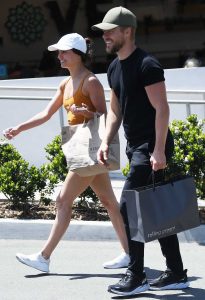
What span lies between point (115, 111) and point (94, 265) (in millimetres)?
1485

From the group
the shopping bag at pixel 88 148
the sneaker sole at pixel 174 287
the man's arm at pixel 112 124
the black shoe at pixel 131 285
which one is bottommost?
the sneaker sole at pixel 174 287

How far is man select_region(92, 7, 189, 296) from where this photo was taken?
18.0ft

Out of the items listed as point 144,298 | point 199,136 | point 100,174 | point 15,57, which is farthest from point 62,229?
point 15,57

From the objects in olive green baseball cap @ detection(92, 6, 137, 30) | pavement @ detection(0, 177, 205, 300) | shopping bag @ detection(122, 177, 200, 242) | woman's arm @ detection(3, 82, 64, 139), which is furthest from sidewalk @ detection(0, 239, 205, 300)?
olive green baseball cap @ detection(92, 6, 137, 30)

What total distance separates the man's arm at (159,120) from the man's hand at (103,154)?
423mm

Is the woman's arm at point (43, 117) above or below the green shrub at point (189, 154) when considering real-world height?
above

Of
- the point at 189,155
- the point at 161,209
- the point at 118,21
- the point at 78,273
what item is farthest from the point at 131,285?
the point at 189,155

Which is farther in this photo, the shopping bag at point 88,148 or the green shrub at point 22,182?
the green shrub at point 22,182

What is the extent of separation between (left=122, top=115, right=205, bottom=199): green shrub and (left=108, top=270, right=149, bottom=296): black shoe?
1.97 meters

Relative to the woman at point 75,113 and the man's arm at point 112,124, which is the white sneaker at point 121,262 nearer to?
the woman at point 75,113

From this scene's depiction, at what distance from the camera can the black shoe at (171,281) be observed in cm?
593

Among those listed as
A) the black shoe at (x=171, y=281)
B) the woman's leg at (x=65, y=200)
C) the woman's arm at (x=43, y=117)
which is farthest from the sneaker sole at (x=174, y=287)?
the woman's arm at (x=43, y=117)

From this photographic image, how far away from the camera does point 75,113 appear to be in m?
6.14

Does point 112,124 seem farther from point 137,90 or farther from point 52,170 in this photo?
point 52,170
